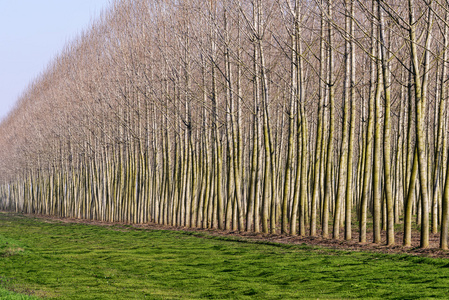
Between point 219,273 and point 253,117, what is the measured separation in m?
13.4

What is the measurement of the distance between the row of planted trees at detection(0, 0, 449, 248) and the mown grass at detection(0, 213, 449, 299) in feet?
9.19

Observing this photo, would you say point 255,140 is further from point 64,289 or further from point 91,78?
point 91,78

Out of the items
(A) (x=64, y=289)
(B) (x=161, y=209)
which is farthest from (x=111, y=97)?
(A) (x=64, y=289)

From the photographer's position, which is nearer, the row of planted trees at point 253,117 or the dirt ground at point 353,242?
the dirt ground at point 353,242

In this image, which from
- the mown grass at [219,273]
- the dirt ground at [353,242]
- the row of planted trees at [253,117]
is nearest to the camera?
the mown grass at [219,273]

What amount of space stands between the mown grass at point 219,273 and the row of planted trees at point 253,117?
9.19 feet

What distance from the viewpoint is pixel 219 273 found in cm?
1273

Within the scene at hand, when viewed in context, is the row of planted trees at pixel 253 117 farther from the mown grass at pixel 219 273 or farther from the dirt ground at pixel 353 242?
the mown grass at pixel 219 273

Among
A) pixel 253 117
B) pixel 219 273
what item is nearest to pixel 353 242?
pixel 219 273

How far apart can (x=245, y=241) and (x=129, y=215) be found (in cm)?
1663

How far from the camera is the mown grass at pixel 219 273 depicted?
10.2 m

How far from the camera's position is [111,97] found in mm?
35188

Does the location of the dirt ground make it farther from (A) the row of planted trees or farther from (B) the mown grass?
(B) the mown grass

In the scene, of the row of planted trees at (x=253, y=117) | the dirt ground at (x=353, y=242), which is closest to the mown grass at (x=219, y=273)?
the dirt ground at (x=353, y=242)
